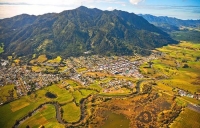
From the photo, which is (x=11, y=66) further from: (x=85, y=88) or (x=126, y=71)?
(x=126, y=71)

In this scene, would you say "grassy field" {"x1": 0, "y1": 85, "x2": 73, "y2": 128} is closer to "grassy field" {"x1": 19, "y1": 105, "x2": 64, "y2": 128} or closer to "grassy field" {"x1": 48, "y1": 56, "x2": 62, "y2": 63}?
"grassy field" {"x1": 19, "y1": 105, "x2": 64, "y2": 128}

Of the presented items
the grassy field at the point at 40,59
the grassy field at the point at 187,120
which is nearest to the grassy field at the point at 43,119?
the grassy field at the point at 187,120

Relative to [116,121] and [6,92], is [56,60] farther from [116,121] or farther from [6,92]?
[116,121]

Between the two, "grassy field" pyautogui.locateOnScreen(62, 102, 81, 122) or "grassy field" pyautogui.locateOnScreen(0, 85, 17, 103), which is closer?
"grassy field" pyautogui.locateOnScreen(62, 102, 81, 122)

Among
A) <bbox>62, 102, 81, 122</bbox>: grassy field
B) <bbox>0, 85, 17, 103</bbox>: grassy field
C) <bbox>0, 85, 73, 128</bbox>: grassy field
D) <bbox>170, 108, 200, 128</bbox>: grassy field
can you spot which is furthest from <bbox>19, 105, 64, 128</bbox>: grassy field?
<bbox>170, 108, 200, 128</bbox>: grassy field

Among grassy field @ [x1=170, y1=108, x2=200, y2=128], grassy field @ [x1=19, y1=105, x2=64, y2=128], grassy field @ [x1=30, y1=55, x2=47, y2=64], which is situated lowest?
grassy field @ [x1=19, y1=105, x2=64, y2=128]

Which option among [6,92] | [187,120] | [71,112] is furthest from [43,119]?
[187,120]
